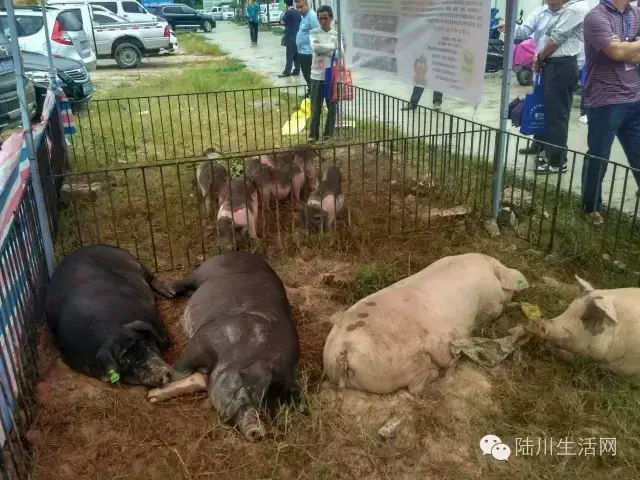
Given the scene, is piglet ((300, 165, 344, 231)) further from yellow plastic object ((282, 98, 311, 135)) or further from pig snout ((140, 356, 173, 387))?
yellow plastic object ((282, 98, 311, 135))

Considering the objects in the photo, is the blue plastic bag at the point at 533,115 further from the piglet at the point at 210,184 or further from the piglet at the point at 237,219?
the piglet at the point at 210,184

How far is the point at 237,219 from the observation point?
5.48 m

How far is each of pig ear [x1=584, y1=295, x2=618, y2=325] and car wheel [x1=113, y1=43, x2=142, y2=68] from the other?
2102 centimetres

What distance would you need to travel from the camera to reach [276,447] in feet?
10.3

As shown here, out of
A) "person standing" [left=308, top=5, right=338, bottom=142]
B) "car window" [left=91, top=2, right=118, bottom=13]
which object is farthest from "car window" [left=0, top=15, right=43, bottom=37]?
"car window" [left=91, top=2, right=118, bottom=13]

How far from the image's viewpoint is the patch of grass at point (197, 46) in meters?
25.4

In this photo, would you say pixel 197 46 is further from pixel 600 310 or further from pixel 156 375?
pixel 600 310

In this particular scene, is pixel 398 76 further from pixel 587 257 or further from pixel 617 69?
pixel 587 257

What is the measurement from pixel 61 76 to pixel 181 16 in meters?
27.7

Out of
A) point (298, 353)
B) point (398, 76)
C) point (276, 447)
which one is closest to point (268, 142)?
point (398, 76)

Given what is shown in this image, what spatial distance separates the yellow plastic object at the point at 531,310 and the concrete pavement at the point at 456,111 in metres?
1.14

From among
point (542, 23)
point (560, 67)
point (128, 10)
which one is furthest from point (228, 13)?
point (560, 67)

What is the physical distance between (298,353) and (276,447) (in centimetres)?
69

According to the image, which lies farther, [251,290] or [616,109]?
[616,109]
